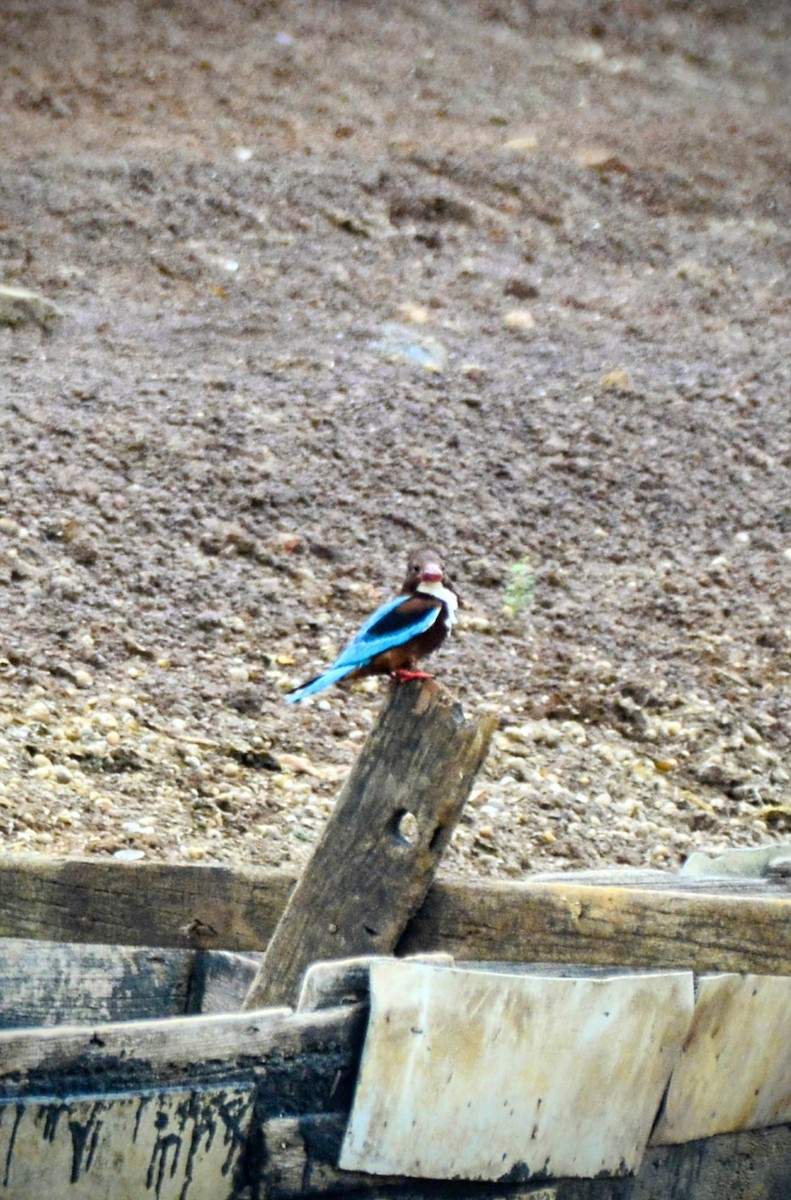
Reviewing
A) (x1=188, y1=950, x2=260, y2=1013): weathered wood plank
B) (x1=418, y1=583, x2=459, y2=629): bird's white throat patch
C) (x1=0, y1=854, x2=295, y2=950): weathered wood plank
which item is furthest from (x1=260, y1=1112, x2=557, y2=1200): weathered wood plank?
(x1=418, y1=583, x2=459, y2=629): bird's white throat patch

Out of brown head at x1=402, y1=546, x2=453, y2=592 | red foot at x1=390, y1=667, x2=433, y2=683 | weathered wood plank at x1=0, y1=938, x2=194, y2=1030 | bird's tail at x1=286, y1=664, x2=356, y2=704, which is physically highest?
Result: red foot at x1=390, y1=667, x2=433, y2=683

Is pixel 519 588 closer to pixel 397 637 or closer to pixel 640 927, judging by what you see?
pixel 397 637

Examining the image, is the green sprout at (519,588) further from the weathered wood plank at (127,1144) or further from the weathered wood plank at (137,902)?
the weathered wood plank at (127,1144)

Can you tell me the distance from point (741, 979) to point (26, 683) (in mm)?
3156

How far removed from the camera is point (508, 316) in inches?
330

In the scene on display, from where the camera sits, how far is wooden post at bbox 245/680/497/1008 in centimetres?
246

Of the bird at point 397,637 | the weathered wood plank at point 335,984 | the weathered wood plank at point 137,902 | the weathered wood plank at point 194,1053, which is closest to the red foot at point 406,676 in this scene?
the bird at point 397,637

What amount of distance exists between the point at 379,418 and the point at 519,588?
1.20 metres

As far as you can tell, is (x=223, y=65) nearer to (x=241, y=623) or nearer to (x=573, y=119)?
(x=573, y=119)

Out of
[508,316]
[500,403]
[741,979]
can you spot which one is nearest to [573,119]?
[508,316]

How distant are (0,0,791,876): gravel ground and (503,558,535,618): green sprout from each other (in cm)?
2

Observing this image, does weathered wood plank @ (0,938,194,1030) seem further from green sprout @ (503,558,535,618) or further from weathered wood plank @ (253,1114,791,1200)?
green sprout @ (503,558,535,618)

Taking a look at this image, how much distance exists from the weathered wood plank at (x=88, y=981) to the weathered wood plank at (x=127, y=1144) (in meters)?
0.85

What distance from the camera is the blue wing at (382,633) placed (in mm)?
3199
